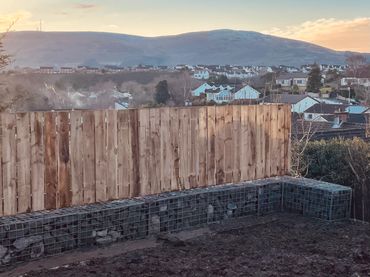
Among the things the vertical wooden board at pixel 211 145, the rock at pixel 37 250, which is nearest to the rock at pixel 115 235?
the rock at pixel 37 250

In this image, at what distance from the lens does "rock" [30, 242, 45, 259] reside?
5.55 metres

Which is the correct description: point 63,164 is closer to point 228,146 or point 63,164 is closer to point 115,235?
point 115,235

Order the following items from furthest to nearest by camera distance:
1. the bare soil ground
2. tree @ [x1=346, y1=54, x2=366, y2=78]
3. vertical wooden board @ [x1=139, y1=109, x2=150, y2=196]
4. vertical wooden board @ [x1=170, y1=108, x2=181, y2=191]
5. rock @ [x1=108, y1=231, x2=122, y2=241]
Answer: tree @ [x1=346, y1=54, x2=366, y2=78] → vertical wooden board @ [x1=170, y1=108, x2=181, y2=191] → vertical wooden board @ [x1=139, y1=109, x2=150, y2=196] → rock @ [x1=108, y1=231, x2=122, y2=241] → the bare soil ground

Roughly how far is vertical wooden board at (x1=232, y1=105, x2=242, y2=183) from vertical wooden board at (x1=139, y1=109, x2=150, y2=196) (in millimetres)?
1427

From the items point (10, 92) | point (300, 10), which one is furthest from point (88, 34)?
point (10, 92)

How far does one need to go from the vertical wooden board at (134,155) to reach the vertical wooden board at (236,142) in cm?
159

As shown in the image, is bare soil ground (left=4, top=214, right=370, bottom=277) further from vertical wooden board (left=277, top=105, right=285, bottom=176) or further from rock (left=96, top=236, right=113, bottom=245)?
vertical wooden board (left=277, top=105, right=285, bottom=176)

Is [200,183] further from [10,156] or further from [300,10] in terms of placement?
[300,10]

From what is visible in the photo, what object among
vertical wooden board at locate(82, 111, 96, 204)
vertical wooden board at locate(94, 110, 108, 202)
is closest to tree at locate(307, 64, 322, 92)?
vertical wooden board at locate(94, 110, 108, 202)

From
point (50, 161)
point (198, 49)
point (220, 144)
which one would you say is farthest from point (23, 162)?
point (198, 49)

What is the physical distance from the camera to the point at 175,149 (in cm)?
706

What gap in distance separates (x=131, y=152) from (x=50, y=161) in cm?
107

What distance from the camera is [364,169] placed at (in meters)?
9.23

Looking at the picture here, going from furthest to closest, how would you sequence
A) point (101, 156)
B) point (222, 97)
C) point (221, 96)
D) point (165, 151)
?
point (221, 96)
point (222, 97)
point (165, 151)
point (101, 156)
